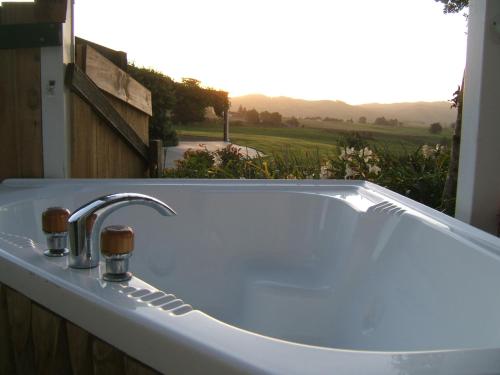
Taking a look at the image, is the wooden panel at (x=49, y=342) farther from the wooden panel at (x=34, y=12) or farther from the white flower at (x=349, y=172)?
the white flower at (x=349, y=172)

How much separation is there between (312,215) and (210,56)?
4.20 metres

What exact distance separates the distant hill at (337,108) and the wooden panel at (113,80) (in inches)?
162

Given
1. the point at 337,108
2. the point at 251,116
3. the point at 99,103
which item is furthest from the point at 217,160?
the point at 337,108

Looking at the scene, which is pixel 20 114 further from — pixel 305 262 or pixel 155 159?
pixel 305 262

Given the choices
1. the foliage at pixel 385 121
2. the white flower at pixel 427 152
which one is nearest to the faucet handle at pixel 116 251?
the white flower at pixel 427 152

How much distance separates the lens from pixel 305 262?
2344 millimetres

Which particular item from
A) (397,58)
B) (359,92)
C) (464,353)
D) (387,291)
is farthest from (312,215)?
(359,92)

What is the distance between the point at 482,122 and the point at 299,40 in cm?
419

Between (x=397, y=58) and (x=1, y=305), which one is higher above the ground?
(x=397, y=58)

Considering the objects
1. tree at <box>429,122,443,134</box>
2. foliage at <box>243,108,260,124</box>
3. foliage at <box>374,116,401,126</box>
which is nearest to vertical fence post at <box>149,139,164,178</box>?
tree at <box>429,122,443,134</box>

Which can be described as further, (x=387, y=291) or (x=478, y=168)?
(x=478, y=168)

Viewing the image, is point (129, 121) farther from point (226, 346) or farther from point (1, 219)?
point (226, 346)

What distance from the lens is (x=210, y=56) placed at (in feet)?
20.0

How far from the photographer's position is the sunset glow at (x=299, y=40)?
3.72 m
